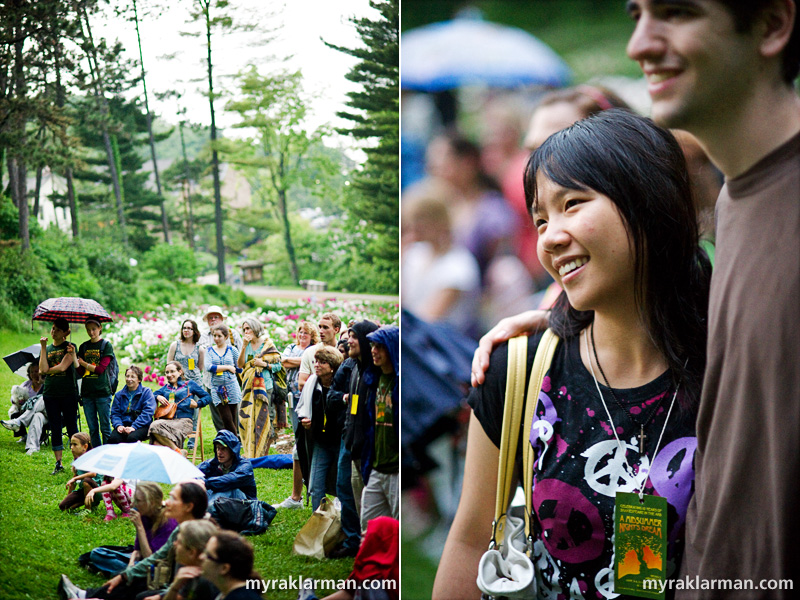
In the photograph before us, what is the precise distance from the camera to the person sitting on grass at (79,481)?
3.11m

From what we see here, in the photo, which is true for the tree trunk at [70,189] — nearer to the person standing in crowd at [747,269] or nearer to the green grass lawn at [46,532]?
the green grass lawn at [46,532]

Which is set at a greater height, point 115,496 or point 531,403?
point 531,403

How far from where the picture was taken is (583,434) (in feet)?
6.91

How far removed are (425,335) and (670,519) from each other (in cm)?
168

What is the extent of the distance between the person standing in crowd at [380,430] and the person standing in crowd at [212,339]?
631 millimetres

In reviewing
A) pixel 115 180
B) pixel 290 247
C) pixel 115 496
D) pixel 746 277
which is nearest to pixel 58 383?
pixel 115 496

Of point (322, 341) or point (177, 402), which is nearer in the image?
point (177, 402)

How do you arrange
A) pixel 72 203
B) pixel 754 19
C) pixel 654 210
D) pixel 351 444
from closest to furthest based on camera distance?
pixel 754 19
pixel 654 210
pixel 72 203
pixel 351 444

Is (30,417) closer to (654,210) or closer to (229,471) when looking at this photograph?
(229,471)

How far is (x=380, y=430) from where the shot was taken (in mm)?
3379

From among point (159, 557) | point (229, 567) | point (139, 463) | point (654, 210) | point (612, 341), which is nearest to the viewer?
point (654, 210)

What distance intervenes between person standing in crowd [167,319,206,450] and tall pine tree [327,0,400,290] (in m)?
0.93

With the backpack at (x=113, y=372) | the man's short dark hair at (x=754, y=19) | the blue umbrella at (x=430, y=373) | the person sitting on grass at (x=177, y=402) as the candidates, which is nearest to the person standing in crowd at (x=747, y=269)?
the man's short dark hair at (x=754, y=19)

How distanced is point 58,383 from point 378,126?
1897 mm
